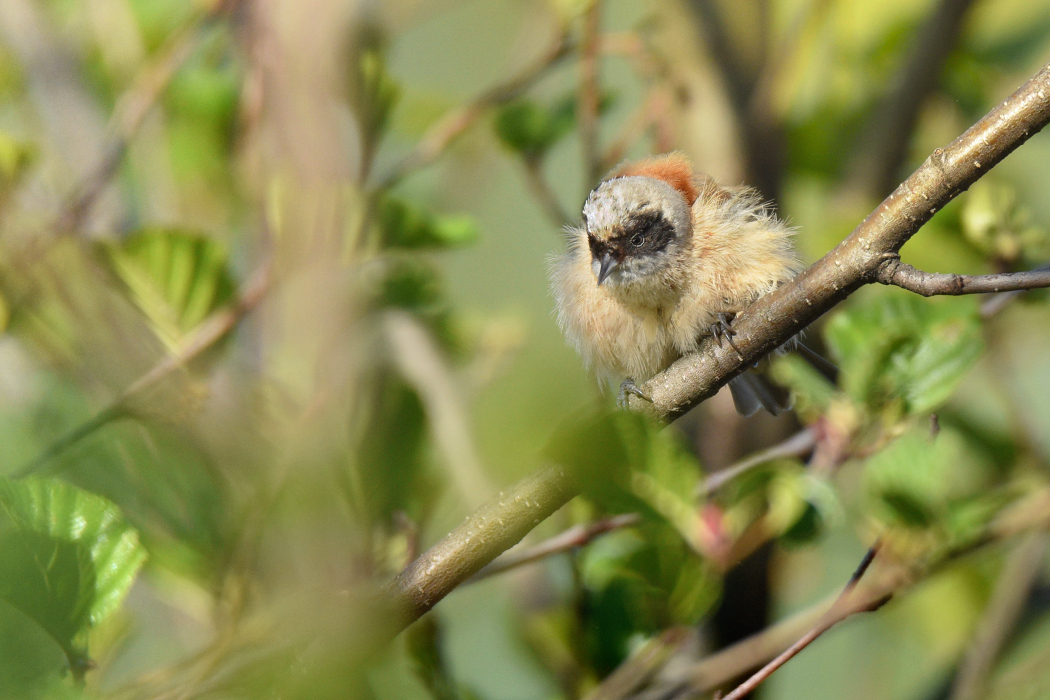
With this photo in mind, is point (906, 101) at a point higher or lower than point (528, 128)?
lower

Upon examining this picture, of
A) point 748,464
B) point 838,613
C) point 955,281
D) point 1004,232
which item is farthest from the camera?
point 1004,232

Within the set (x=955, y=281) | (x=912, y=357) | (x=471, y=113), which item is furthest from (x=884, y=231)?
(x=471, y=113)

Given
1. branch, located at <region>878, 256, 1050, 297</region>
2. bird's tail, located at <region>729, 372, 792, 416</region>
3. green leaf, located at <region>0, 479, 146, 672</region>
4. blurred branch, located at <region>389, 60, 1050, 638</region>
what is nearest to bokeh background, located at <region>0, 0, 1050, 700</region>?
green leaf, located at <region>0, 479, 146, 672</region>

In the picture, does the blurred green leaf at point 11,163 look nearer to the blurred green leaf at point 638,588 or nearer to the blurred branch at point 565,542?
the blurred branch at point 565,542

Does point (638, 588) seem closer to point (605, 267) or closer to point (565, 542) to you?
point (565, 542)

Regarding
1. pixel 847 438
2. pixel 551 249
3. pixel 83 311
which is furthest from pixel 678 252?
pixel 83 311

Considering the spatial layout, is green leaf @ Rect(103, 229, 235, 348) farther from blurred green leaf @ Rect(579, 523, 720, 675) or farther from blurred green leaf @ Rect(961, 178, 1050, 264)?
blurred green leaf @ Rect(961, 178, 1050, 264)

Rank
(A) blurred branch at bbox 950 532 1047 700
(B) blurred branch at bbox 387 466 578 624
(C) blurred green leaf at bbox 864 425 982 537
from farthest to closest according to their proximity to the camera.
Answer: (A) blurred branch at bbox 950 532 1047 700 < (C) blurred green leaf at bbox 864 425 982 537 < (B) blurred branch at bbox 387 466 578 624

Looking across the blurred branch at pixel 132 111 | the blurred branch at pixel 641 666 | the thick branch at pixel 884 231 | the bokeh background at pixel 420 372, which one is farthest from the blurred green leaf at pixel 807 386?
the blurred branch at pixel 132 111
